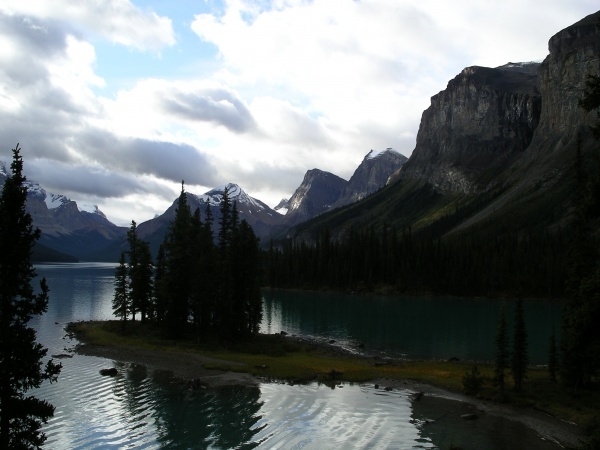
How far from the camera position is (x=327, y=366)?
192ft

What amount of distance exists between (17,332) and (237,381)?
30.5 meters

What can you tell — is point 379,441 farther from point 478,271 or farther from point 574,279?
point 478,271

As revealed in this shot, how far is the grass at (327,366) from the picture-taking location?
40562 millimetres

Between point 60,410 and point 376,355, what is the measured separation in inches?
1768

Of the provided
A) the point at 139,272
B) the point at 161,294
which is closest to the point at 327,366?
the point at 161,294

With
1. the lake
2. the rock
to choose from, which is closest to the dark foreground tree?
the lake

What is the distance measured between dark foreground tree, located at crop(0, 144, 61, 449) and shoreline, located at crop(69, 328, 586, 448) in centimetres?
2625

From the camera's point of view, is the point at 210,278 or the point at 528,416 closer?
the point at 528,416

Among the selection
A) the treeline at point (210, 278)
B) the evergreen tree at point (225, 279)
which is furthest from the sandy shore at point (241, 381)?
the treeline at point (210, 278)

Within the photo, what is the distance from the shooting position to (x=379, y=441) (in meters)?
33.8

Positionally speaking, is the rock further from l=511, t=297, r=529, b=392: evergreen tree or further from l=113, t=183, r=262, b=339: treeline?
l=113, t=183, r=262, b=339: treeline

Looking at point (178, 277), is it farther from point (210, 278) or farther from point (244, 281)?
point (244, 281)

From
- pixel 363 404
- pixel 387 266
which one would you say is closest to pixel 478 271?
pixel 387 266

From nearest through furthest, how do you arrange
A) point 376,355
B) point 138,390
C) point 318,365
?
point 138,390, point 318,365, point 376,355
